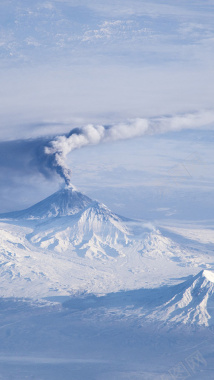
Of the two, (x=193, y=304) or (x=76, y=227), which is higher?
(x=76, y=227)

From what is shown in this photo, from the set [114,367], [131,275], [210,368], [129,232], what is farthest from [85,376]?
[129,232]

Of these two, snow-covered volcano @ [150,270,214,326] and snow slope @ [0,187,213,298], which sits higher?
snow slope @ [0,187,213,298]

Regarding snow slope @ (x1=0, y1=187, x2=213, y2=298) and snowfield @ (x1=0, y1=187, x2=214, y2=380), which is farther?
snow slope @ (x1=0, y1=187, x2=213, y2=298)

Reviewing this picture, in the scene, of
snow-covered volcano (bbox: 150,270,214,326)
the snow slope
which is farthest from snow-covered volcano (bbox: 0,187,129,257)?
snow-covered volcano (bbox: 150,270,214,326)

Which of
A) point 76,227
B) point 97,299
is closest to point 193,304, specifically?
point 97,299

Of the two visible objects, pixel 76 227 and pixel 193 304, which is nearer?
pixel 193 304

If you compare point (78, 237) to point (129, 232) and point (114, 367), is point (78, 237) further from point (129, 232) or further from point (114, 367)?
point (114, 367)

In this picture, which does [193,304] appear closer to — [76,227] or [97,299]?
[97,299]

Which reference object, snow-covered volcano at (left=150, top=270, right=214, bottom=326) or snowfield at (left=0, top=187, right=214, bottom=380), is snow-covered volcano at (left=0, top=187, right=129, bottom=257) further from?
snow-covered volcano at (left=150, top=270, right=214, bottom=326)
